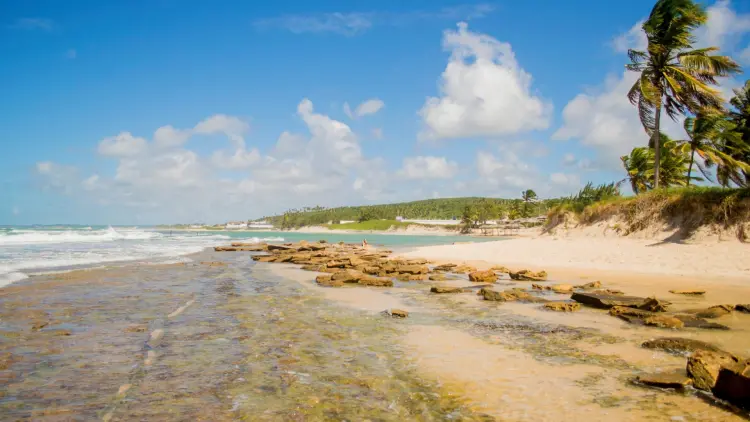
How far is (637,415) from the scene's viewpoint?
4938 mm

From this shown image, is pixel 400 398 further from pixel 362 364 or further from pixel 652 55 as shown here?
pixel 652 55

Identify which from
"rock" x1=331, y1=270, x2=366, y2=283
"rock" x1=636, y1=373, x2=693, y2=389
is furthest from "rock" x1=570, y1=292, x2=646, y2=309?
"rock" x1=331, y1=270, x2=366, y2=283

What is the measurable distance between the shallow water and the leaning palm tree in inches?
916

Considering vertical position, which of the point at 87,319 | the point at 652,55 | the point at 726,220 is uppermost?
the point at 652,55

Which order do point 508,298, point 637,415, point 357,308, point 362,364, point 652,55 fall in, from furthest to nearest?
point 652,55
point 508,298
point 357,308
point 362,364
point 637,415

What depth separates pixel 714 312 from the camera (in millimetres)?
10289

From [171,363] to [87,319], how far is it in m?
5.02

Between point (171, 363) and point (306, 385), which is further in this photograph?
point (171, 363)

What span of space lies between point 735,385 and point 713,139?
34.8 meters

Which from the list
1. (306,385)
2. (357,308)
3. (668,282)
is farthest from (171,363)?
(668,282)

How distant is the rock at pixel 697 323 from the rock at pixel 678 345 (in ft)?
5.27

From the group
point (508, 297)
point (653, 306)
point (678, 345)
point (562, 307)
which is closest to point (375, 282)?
point (508, 297)

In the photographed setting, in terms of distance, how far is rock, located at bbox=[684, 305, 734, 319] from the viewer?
10.2 m

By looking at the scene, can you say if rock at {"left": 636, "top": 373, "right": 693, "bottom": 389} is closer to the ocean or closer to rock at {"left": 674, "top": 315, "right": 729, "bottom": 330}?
rock at {"left": 674, "top": 315, "right": 729, "bottom": 330}
